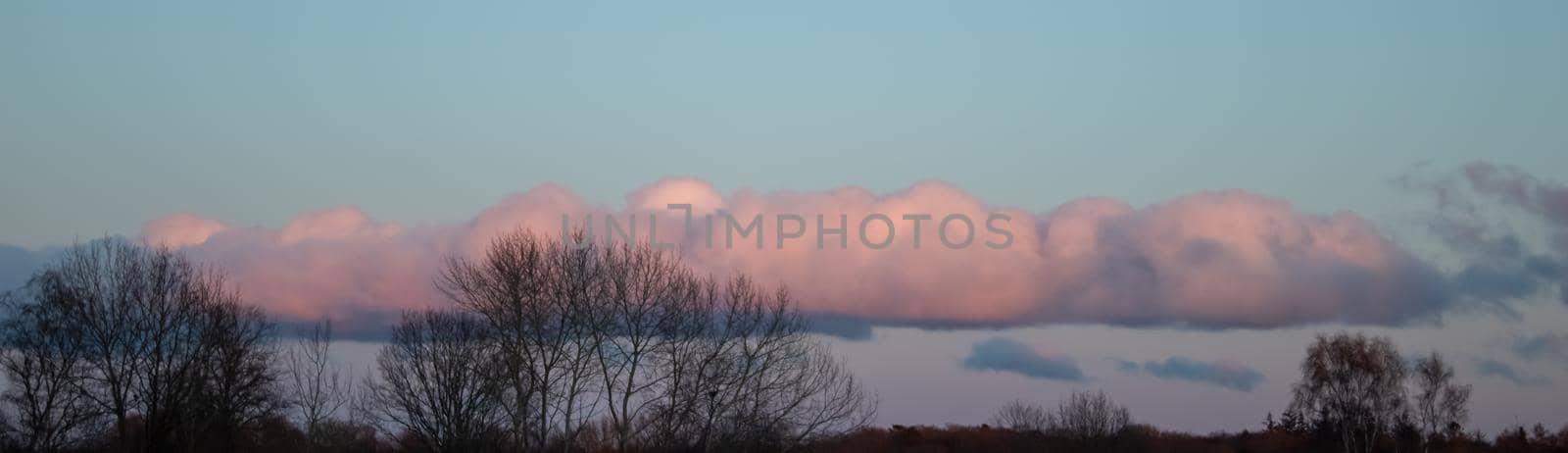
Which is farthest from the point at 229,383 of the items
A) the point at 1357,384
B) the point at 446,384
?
the point at 1357,384

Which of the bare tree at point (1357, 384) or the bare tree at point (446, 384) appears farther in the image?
the bare tree at point (1357, 384)

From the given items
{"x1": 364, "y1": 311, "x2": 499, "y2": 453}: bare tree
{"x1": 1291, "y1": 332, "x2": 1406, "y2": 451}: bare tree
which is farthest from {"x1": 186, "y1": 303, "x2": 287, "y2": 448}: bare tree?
{"x1": 1291, "y1": 332, "x2": 1406, "y2": 451}: bare tree

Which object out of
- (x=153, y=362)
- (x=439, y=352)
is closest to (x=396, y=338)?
(x=439, y=352)

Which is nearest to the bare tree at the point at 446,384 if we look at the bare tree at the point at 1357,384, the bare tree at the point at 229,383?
the bare tree at the point at 229,383

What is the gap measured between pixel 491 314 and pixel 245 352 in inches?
601

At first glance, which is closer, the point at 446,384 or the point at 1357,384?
the point at 446,384

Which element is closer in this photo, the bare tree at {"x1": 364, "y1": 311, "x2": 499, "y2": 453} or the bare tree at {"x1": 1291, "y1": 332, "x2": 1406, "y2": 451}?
the bare tree at {"x1": 364, "y1": 311, "x2": 499, "y2": 453}

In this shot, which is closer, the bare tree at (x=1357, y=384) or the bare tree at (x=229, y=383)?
the bare tree at (x=229, y=383)

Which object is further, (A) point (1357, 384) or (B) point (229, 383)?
(A) point (1357, 384)

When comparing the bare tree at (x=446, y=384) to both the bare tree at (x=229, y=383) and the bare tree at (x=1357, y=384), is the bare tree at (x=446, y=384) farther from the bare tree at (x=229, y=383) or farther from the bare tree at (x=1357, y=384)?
the bare tree at (x=1357, y=384)

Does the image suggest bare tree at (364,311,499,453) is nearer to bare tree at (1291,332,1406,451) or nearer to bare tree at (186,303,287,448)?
bare tree at (186,303,287,448)

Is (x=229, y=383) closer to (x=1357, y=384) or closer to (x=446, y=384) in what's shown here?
(x=446, y=384)

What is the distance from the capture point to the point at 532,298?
155 feet

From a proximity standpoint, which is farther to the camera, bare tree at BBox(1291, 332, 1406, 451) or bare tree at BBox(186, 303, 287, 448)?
bare tree at BBox(1291, 332, 1406, 451)
